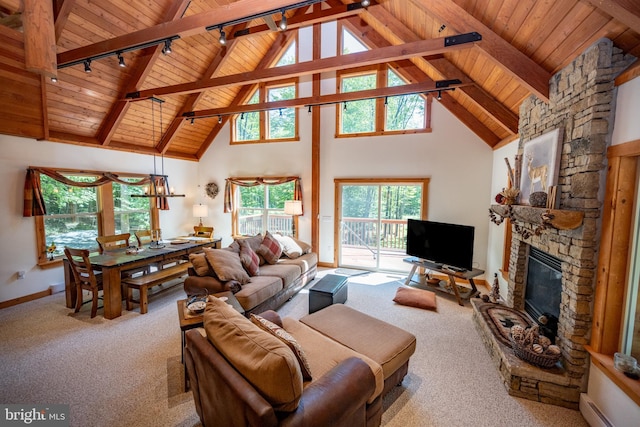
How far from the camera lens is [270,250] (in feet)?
15.1

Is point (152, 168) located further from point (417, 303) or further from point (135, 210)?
point (417, 303)

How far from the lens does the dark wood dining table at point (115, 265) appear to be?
3539 mm

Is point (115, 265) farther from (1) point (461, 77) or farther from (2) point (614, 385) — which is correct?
(1) point (461, 77)

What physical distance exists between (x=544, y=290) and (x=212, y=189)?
7.01 m

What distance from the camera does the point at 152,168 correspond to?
6.21 metres

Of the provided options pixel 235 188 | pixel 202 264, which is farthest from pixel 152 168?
pixel 202 264

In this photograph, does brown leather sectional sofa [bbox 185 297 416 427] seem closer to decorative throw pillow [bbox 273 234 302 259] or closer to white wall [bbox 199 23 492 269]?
decorative throw pillow [bbox 273 234 302 259]

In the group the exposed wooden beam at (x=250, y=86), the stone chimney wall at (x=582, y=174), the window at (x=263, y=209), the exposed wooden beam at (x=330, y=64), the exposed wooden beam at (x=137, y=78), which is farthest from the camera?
the window at (x=263, y=209)

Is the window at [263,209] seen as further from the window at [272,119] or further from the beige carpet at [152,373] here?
the beige carpet at [152,373]

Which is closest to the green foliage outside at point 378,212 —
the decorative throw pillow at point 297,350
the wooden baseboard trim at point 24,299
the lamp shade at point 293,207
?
the lamp shade at point 293,207

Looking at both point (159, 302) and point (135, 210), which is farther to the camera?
point (135, 210)

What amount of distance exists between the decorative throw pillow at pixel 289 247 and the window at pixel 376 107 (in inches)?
105

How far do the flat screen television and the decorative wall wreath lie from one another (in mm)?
5051

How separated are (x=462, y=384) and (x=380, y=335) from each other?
927 millimetres
